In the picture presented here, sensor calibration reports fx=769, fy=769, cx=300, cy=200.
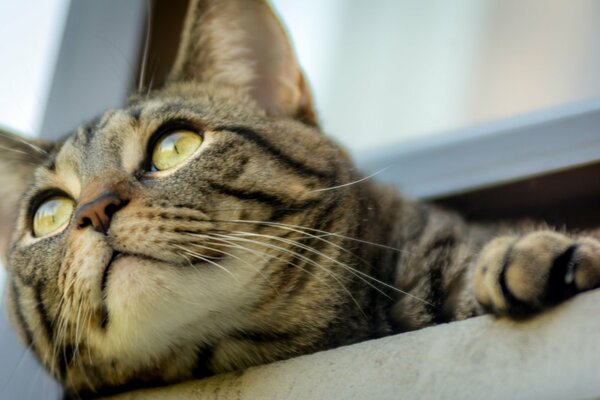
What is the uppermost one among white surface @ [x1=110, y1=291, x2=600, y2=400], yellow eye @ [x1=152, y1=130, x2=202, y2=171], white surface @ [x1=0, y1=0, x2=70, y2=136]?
white surface @ [x1=0, y1=0, x2=70, y2=136]

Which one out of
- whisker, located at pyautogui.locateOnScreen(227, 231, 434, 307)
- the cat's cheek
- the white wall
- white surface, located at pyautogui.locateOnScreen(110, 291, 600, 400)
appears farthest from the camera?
the white wall

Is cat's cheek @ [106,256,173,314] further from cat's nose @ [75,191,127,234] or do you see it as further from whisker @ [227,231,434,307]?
whisker @ [227,231,434,307]

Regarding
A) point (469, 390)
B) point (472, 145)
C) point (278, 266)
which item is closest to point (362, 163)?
point (472, 145)

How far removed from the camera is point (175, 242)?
1.22m

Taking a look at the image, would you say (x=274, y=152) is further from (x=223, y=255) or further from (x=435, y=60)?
(x=435, y=60)

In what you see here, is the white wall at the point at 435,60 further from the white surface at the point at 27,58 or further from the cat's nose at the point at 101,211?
the cat's nose at the point at 101,211

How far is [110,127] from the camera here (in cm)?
150

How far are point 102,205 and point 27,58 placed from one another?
2.73ft

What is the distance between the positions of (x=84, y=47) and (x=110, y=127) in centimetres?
73

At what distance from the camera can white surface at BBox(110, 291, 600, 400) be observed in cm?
99

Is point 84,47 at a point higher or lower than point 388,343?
higher

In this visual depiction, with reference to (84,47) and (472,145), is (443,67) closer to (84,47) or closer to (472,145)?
(472,145)

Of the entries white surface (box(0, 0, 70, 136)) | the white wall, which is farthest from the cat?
the white wall

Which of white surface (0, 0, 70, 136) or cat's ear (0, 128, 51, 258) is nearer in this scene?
cat's ear (0, 128, 51, 258)
